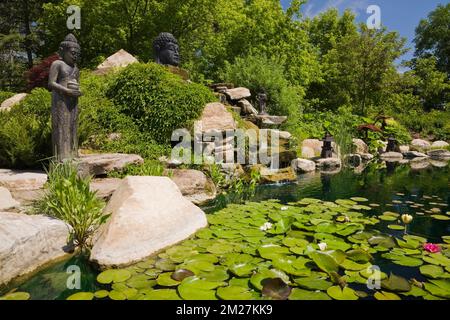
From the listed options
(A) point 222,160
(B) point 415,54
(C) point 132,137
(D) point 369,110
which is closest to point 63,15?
(C) point 132,137

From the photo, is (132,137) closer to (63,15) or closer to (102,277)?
(102,277)

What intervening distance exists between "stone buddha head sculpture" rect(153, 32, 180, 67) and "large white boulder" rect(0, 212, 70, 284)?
8597mm

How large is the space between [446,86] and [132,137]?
90.2 feet

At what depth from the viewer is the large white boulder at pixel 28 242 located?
2990 mm

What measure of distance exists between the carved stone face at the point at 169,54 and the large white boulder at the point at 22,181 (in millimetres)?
6777

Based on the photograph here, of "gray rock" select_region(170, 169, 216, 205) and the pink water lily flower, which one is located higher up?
"gray rock" select_region(170, 169, 216, 205)

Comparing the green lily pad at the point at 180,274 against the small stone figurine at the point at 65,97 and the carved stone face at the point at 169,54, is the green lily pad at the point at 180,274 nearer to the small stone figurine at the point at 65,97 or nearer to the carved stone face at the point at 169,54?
the small stone figurine at the point at 65,97

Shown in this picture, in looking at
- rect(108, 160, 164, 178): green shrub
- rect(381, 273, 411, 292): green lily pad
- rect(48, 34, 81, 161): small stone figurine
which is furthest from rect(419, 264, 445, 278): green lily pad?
rect(48, 34, 81, 161): small stone figurine

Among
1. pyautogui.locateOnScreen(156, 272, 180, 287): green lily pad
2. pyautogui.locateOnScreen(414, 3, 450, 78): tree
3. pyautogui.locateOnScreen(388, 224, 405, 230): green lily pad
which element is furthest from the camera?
pyautogui.locateOnScreen(414, 3, 450, 78): tree

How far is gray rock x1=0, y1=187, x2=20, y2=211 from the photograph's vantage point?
4184mm

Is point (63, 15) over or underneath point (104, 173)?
over

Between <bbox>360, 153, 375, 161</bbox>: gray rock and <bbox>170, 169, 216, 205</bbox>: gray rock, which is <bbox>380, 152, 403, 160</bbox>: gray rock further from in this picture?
<bbox>170, 169, 216, 205</bbox>: gray rock

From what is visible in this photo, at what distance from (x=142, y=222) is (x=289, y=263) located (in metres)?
1.70
